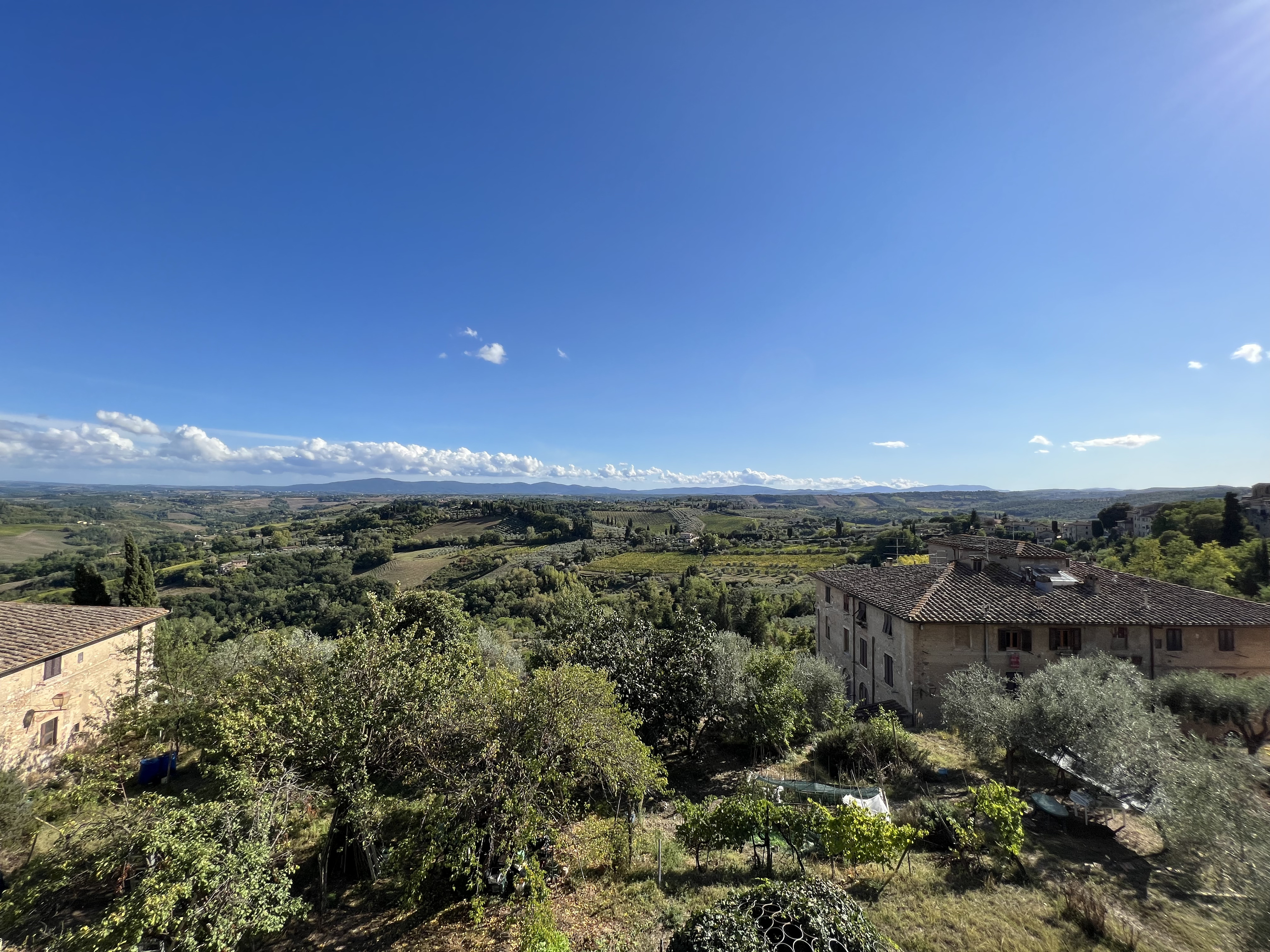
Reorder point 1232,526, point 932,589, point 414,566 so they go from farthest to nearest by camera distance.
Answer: point 414,566 → point 1232,526 → point 932,589

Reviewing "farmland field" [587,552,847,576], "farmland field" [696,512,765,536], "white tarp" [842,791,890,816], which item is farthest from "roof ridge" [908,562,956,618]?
"farmland field" [696,512,765,536]

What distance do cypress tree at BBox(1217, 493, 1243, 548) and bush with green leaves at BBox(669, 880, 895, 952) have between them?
76.6m

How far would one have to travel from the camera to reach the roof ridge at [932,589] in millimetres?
23022

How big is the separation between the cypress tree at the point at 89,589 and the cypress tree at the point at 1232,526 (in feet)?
329

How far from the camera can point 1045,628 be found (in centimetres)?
2295

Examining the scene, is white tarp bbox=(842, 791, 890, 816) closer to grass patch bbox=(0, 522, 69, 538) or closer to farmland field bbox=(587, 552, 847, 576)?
farmland field bbox=(587, 552, 847, 576)

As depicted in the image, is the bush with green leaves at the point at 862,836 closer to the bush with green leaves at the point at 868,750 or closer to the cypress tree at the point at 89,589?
the bush with green leaves at the point at 868,750

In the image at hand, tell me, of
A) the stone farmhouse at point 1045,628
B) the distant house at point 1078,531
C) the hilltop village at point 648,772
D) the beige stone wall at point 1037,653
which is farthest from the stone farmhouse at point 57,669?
the distant house at point 1078,531

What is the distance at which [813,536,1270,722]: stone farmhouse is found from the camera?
22484mm

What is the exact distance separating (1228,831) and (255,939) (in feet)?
60.1

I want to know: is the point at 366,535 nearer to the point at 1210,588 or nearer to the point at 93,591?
the point at 93,591

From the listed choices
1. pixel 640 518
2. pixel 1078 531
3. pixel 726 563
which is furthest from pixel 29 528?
pixel 1078 531

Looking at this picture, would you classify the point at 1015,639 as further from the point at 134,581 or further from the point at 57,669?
the point at 134,581

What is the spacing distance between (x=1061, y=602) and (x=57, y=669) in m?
43.6
